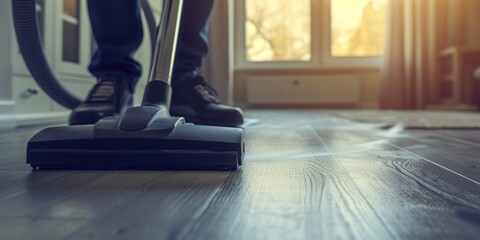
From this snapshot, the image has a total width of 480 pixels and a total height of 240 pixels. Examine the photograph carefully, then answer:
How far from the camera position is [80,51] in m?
2.41

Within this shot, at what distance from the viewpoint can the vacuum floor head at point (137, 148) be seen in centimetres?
60

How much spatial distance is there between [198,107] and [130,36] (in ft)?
0.77

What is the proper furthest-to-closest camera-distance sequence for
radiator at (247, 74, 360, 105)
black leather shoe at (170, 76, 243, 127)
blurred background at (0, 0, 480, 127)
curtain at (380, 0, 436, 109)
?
1. radiator at (247, 74, 360, 105)
2. curtain at (380, 0, 436, 109)
3. blurred background at (0, 0, 480, 127)
4. black leather shoe at (170, 76, 243, 127)

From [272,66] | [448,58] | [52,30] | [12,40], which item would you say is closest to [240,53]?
[272,66]

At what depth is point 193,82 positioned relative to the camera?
4.01 feet

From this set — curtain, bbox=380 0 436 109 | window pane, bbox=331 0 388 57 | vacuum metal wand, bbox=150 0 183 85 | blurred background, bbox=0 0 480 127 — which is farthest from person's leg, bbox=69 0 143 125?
window pane, bbox=331 0 388 57

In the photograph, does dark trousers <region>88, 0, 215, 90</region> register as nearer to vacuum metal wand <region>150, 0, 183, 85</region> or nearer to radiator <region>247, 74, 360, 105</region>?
vacuum metal wand <region>150, 0, 183, 85</region>

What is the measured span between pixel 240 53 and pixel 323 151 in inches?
149

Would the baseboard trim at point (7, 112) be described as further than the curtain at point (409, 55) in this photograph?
No

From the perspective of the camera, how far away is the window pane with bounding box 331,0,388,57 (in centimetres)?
452

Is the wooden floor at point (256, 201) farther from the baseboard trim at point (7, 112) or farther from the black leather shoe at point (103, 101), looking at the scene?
the baseboard trim at point (7, 112)

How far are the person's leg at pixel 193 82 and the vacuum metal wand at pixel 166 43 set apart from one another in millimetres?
443

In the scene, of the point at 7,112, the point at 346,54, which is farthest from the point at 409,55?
the point at 7,112

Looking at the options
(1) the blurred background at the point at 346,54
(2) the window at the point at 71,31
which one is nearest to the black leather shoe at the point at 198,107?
(2) the window at the point at 71,31
